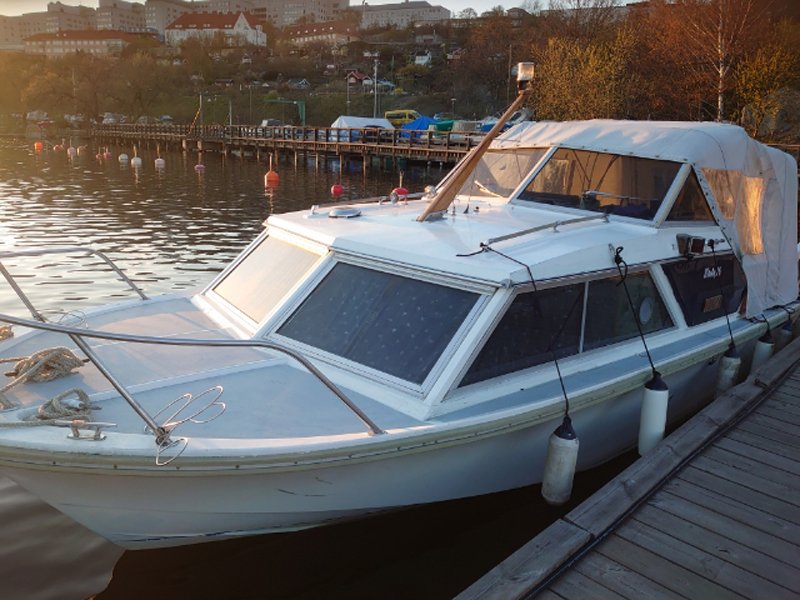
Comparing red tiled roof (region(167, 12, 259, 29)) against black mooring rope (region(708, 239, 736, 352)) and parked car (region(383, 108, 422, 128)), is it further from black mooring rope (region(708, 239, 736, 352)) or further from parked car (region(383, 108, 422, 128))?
black mooring rope (region(708, 239, 736, 352))

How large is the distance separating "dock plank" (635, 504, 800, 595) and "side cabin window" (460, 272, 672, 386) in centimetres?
145

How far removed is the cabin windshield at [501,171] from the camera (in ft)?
25.9

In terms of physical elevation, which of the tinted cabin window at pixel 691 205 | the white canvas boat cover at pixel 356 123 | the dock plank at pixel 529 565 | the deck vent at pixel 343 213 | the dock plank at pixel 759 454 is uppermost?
the white canvas boat cover at pixel 356 123

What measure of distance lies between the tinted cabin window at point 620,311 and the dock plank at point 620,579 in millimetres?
2078

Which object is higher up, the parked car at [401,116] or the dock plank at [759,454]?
the parked car at [401,116]

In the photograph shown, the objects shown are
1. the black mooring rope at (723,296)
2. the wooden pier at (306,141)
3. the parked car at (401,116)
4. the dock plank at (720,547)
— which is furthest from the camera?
the parked car at (401,116)

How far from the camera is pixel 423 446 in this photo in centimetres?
441

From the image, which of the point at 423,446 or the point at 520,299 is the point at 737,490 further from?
the point at 423,446

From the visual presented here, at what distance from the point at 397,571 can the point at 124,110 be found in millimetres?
102004

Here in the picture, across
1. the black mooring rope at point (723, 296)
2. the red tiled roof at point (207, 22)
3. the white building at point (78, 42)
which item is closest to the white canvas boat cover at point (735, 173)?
the black mooring rope at point (723, 296)

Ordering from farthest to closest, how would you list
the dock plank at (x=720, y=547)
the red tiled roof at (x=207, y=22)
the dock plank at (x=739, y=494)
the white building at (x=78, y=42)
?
the red tiled roof at (x=207, y=22) → the white building at (x=78, y=42) → the dock plank at (x=739, y=494) → the dock plank at (x=720, y=547)

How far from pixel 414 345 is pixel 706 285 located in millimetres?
3861

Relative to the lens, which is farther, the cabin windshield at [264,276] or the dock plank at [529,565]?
the cabin windshield at [264,276]

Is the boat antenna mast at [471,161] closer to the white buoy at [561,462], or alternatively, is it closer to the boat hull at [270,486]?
the boat hull at [270,486]
